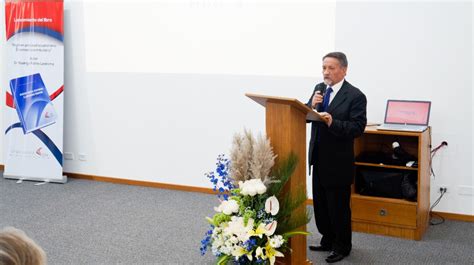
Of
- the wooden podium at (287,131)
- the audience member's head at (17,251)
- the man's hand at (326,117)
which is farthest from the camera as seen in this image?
the man's hand at (326,117)

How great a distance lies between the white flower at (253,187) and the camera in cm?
288

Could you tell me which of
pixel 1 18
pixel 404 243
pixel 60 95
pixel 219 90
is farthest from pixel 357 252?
pixel 1 18

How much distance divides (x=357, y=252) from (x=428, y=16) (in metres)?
2.18

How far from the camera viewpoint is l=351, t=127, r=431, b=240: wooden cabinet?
4539 millimetres

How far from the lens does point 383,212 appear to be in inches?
183

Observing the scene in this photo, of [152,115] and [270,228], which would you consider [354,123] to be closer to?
[270,228]

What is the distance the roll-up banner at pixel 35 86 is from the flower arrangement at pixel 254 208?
393 cm

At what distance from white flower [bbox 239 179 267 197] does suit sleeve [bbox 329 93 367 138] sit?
3.44 ft

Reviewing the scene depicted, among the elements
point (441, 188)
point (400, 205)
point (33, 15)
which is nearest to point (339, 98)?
point (400, 205)

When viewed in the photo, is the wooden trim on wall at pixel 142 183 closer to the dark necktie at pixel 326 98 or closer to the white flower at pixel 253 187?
the dark necktie at pixel 326 98

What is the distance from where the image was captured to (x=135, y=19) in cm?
620

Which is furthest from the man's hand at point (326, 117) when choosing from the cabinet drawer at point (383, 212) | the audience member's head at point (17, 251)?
the audience member's head at point (17, 251)

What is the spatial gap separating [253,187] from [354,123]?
4.13ft

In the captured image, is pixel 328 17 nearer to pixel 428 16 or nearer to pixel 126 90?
pixel 428 16
